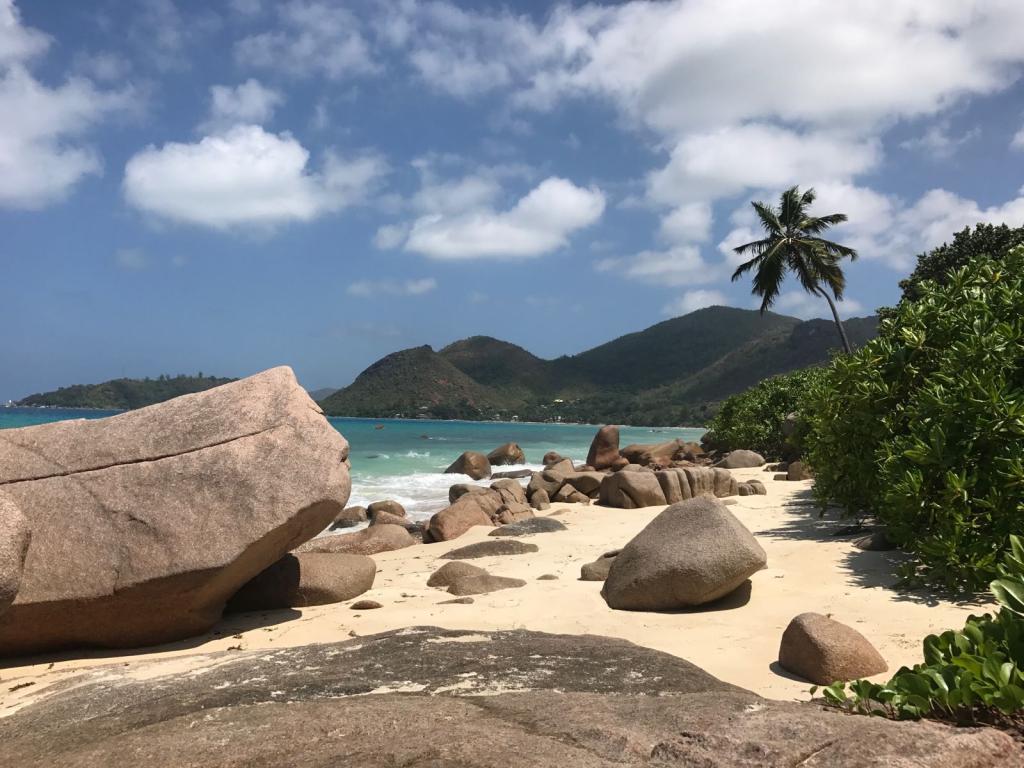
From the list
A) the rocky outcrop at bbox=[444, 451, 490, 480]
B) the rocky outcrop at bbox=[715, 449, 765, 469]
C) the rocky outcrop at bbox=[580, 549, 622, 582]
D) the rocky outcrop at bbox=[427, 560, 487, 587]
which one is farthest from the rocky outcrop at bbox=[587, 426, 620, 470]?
the rocky outcrop at bbox=[427, 560, 487, 587]

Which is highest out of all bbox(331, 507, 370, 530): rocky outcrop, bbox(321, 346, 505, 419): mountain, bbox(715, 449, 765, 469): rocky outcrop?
bbox(321, 346, 505, 419): mountain

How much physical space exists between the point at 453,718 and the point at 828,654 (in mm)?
2909

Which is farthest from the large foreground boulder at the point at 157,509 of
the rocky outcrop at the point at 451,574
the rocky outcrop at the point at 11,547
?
the rocky outcrop at the point at 451,574

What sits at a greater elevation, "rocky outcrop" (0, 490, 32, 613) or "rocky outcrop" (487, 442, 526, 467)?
"rocky outcrop" (0, 490, 32, 613)

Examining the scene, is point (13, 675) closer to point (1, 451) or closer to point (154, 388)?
point (1, 451)

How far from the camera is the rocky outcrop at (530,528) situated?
468 inches

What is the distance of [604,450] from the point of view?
25.4 metres

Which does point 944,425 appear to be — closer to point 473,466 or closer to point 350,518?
point 350,518

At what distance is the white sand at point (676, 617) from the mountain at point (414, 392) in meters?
98.7

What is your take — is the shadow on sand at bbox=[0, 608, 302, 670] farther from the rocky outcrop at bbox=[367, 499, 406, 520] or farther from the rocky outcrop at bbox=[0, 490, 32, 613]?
the rocky outcrop at bbox=[367, 499, 406, 520]

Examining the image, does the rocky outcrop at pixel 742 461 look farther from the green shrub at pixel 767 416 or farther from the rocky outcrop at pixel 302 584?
the rocky outcrop at pixel 302 584

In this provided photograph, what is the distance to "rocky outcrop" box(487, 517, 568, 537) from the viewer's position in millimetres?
11891

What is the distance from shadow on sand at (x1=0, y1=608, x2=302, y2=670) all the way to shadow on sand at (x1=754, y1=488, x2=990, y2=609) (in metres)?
5.44

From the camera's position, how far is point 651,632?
580cm
